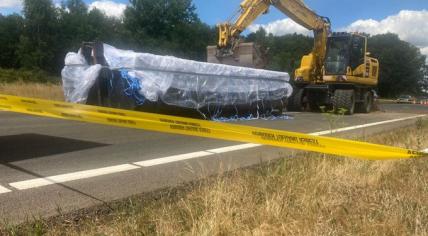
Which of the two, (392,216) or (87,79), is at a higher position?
(87,79)

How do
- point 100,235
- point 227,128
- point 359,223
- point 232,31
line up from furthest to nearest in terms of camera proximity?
point 232,31 < point 227,128 < point 359,223 < point 100,235

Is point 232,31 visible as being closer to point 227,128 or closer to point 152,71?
point 152,71

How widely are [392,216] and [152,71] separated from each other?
9.08m

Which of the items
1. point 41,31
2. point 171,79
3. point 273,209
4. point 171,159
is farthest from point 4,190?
point 41,31

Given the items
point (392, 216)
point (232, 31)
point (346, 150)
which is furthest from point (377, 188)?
point (232, 31)

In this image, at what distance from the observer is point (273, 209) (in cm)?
385

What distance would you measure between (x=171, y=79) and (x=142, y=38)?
68.6m

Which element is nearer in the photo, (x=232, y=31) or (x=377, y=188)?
(x=377, y=188)

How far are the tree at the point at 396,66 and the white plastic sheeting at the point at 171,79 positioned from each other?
7202 centimetres

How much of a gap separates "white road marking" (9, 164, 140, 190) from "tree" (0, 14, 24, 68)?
213 feet

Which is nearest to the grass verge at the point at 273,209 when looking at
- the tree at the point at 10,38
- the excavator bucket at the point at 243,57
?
the excavator bucket at the point at 243,57

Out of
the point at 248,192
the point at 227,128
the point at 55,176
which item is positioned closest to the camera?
the point at 248,192

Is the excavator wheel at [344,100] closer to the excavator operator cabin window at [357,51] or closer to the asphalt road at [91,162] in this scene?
the excavator operator cabin window at [357,51]

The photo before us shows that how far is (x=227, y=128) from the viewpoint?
478cm
